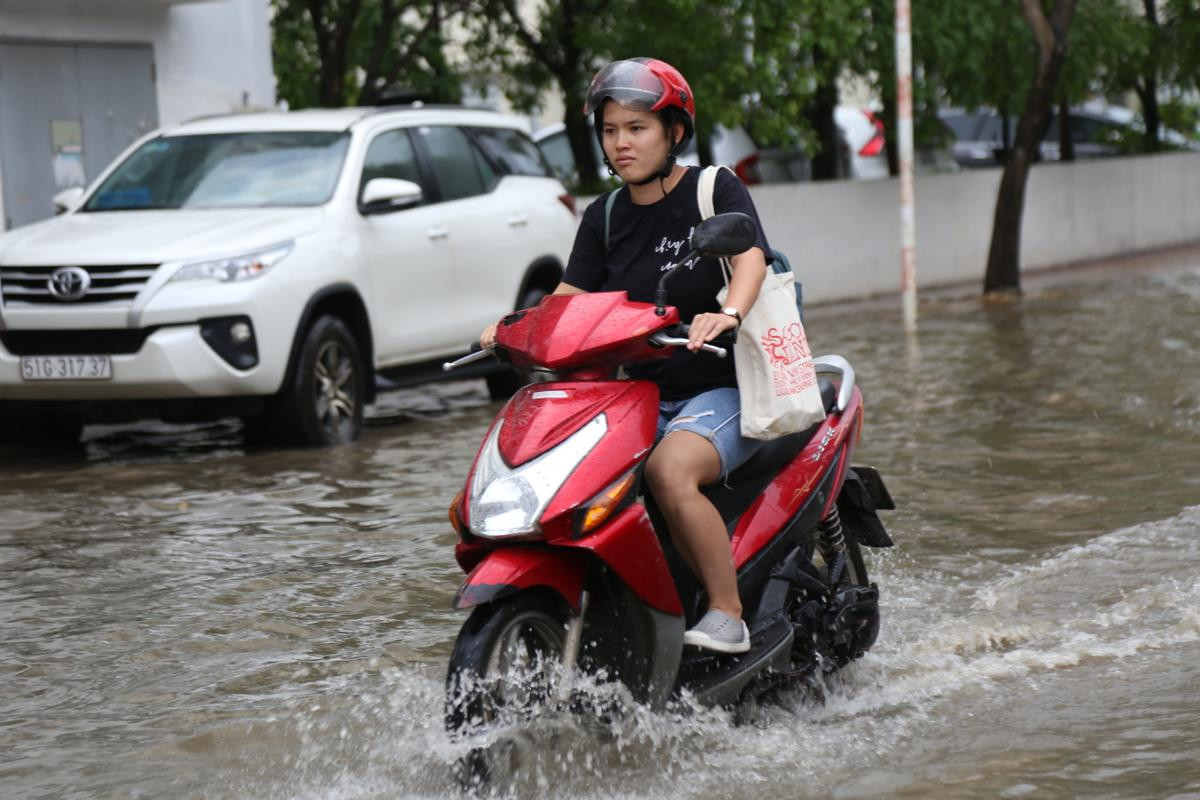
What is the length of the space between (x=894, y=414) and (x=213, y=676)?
5.91m

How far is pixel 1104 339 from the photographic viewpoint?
14664 millimetres

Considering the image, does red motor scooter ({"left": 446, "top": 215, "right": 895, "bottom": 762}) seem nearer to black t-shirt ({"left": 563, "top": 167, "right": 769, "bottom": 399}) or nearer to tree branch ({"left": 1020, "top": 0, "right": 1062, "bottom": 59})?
black t-shirt ({"left": 563, "top": 167, "right": 769, "bottom": 399})

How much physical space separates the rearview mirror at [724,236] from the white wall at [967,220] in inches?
581

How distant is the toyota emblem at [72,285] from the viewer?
9.87 meters

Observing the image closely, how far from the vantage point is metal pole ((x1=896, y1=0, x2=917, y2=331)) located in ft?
53.2

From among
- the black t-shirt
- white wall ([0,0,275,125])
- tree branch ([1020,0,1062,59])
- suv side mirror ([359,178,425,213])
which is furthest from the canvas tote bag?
tree branch ([1020,0,1062,59])

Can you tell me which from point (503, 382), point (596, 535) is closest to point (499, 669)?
point (596, 535)

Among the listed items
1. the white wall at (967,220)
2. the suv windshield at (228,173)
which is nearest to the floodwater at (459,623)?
the suv windshield at (228,173)

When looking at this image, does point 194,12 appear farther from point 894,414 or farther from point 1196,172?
point 1196,172

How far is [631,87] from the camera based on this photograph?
4.86m

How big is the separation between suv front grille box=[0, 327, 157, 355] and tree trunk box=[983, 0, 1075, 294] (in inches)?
469

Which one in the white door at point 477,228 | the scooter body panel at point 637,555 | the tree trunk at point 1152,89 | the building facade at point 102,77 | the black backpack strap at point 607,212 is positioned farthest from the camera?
the tree trunk at point 1152,89

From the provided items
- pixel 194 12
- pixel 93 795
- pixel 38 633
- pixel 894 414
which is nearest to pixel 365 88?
pixel 194 12

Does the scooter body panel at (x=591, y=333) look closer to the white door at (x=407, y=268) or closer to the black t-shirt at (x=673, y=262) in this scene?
the black t-shirt at (x=673, y=262)
